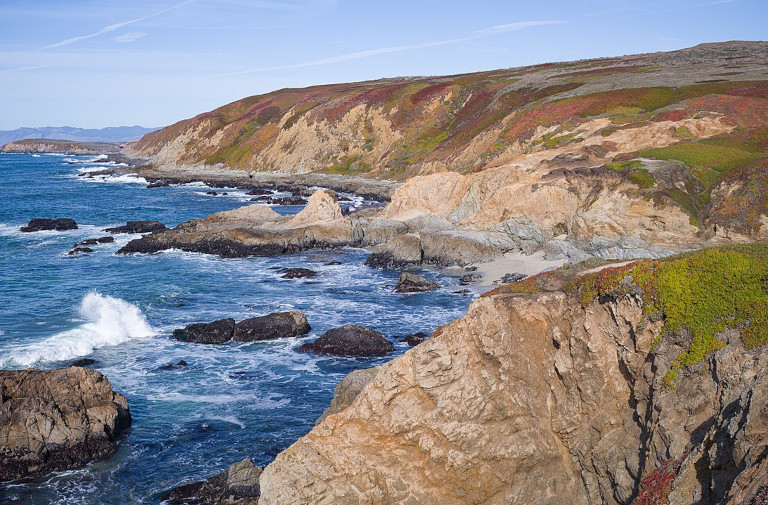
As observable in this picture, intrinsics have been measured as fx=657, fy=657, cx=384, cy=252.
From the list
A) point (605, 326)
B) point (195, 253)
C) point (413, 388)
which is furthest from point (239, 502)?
point (195, 253)

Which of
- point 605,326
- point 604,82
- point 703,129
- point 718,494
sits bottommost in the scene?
point 718,494

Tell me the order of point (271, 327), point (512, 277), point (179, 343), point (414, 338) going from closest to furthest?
point (414, 338) < point (179, 343) < point (271, 327) < point (512, 277)

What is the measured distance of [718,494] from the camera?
34.7 ft

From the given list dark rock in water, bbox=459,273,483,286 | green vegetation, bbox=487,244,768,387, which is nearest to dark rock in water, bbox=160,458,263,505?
green vegetation, bbox=487,244,768,387

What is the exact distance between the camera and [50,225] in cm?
7206

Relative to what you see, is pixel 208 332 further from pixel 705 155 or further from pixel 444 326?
pixel 705 155

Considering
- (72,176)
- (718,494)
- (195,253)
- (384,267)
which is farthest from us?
(72,176)

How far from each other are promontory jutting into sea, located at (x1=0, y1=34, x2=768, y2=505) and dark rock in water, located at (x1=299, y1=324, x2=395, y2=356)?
0.39 ft

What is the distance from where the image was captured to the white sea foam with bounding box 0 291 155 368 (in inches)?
1241

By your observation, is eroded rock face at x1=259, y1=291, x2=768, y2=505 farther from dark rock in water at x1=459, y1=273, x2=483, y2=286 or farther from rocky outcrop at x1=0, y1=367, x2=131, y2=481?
dark rock in water at x1=459, y1=273, x2=483, y2=286

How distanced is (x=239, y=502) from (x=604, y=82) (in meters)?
83.6

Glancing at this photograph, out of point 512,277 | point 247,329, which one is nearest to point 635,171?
point 512,277

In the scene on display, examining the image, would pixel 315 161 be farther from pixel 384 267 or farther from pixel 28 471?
pixel 28 471

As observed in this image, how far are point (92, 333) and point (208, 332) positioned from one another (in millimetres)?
6274
